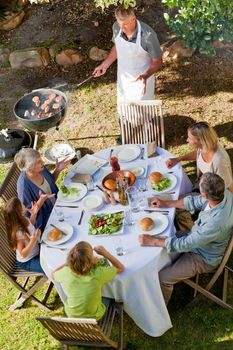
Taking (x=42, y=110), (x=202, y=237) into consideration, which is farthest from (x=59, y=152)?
(x=202, y=237)

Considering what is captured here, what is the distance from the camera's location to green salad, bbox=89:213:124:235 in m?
4.57

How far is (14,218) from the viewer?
452 centimetres

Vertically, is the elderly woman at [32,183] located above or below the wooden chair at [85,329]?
above

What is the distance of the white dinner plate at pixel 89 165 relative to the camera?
5.36m

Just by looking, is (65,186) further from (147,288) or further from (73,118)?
(73,118)

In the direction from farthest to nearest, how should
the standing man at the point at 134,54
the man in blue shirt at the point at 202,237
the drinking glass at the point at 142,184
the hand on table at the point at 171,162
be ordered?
the standing man at the point at 134,54
the hand on table at the point at 171,162
the drinking glass at the point at 142,184
the man in blue shirt at the point at 202,237

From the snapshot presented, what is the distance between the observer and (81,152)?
715 centimetres

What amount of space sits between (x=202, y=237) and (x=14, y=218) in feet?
5.66

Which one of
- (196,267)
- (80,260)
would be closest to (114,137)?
(196,267)

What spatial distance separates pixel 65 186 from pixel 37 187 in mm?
295

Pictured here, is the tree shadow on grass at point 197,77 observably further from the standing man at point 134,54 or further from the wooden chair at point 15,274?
the wooden chair at point 15,274

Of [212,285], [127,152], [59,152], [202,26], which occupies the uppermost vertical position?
[202,26]

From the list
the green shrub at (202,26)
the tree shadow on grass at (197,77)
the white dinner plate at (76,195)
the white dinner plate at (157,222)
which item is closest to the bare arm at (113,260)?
the white dinner plate at (157,222)

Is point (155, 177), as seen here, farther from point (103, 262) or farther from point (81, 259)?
point (81, 259)
